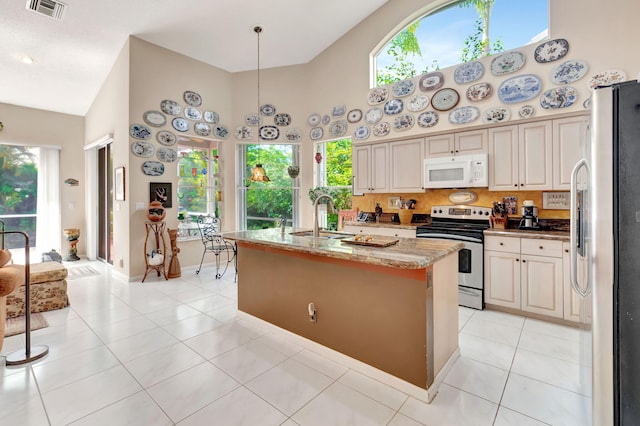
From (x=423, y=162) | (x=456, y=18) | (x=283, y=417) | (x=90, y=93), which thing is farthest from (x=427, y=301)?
(x=90, y=93)

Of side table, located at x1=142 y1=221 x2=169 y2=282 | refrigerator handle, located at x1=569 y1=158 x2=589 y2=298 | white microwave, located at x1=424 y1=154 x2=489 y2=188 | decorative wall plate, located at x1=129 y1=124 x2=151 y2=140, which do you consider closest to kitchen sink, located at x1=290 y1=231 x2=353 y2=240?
refrigerator handle, located at x1=569 y1=158 x2=589 y2=298

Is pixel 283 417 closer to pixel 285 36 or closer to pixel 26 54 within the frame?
pixel 285 36

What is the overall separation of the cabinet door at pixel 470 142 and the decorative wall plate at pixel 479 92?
43cm

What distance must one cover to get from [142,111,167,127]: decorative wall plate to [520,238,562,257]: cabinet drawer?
5.22 m

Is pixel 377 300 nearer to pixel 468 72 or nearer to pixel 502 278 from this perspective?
pixel 502 278

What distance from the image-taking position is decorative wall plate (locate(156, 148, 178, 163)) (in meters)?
4.82

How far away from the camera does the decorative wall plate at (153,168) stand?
4664mm

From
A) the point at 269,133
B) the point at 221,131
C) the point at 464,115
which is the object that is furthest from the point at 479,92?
the point at 221,131

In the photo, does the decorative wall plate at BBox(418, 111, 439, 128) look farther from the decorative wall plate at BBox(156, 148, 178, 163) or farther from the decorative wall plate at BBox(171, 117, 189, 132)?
the decorative wall plate at BBox(156, 148, 178, 163)

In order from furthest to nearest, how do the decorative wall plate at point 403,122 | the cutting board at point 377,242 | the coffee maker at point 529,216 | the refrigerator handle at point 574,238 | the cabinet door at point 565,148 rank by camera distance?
the decorative wall plate at point 403,122, the coffee maker at point 529,216, the cabinet door at point 565,148, the cutting board at point 377,242, the refrigerator handle at point 574,238

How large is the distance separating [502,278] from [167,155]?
16.5 ft

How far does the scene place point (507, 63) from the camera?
142 inches

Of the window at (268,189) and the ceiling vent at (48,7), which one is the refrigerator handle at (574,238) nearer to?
the window at (268,189)

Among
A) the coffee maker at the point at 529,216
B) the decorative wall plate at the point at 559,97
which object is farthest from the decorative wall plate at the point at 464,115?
the coffee maker at the point at 529,216
